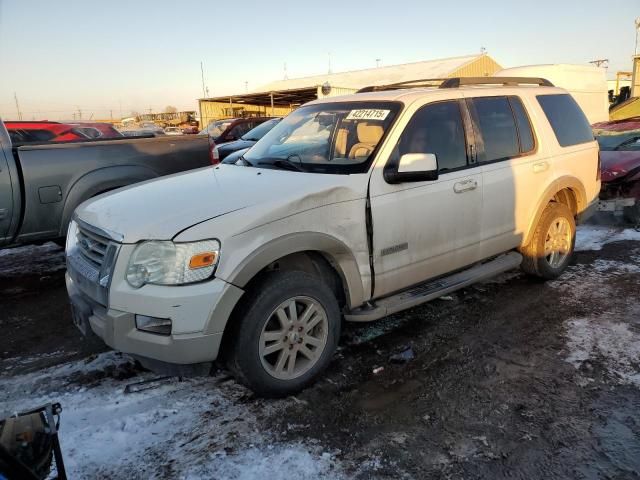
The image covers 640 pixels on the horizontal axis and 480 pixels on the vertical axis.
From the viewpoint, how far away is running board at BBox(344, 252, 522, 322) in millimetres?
3477

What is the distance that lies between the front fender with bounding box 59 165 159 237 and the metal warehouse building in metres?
25.6

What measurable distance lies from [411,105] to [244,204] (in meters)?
1.61

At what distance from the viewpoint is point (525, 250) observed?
489 cm

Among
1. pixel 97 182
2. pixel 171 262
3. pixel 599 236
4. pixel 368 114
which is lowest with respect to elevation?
pixel 599 236

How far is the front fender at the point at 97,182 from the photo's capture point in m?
5.14

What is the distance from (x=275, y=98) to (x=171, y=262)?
36.3 m

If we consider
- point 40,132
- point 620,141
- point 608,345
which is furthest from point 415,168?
point 40,132

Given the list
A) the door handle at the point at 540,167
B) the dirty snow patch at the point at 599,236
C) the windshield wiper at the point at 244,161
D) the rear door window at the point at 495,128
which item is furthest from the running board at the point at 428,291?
the dirty snow patch at the point at 599,236

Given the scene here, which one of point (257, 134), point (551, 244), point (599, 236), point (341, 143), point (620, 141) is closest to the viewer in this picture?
point (341, 143)

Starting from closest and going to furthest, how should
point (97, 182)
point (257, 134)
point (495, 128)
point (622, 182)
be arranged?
point (495, 128) < point (97, 182) < point (622, 182) < point (257, 134)

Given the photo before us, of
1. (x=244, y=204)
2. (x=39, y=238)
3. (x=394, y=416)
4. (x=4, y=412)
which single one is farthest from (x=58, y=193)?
(x=394, y=416)

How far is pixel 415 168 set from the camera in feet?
11.1

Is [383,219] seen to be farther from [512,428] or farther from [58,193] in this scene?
[58,193]

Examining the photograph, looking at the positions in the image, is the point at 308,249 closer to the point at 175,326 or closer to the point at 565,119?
the point at 175,326
